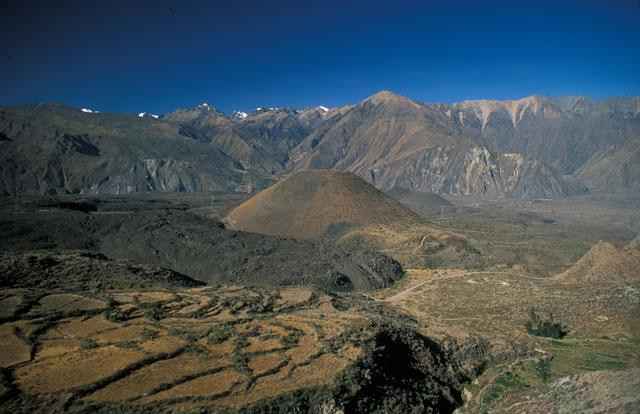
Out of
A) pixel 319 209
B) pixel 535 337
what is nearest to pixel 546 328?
pixel 535 337

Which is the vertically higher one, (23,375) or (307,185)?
(307,185)

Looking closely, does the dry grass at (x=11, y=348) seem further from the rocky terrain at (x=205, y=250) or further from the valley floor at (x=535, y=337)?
the rocky terrain at (x=205, y=250)

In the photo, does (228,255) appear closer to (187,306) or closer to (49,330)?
(187,306)

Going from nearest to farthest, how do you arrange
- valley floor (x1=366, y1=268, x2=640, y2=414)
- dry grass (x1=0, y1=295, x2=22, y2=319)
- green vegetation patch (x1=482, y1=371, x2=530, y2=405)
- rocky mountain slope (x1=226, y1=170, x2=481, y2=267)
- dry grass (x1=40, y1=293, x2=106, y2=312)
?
valley floor (x1=366, y1=268, x2=640, y2=414)
green vegetation patch (x1=482, y1=371, x2=530, y2=405)
dry grass (x1=0, y1=295, x2=22, y2=319)
dry grass (x1=40, y1=293, x2=106, y2=312)
rocky mountain slope (x1=226, y1=170, x2=481, y2=267)

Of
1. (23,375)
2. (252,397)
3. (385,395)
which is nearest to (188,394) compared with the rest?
(252,397)

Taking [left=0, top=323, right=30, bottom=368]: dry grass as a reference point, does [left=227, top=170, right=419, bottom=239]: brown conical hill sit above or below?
above

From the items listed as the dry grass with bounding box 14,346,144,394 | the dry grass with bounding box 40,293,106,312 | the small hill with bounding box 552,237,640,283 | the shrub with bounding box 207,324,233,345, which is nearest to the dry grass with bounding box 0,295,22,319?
the dry grass with bounding box 40,293,106,312

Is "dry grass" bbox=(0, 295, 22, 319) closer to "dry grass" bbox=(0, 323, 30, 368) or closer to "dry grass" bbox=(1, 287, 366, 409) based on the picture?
"dry grass" bbox=(0, 323, 30, 368)
